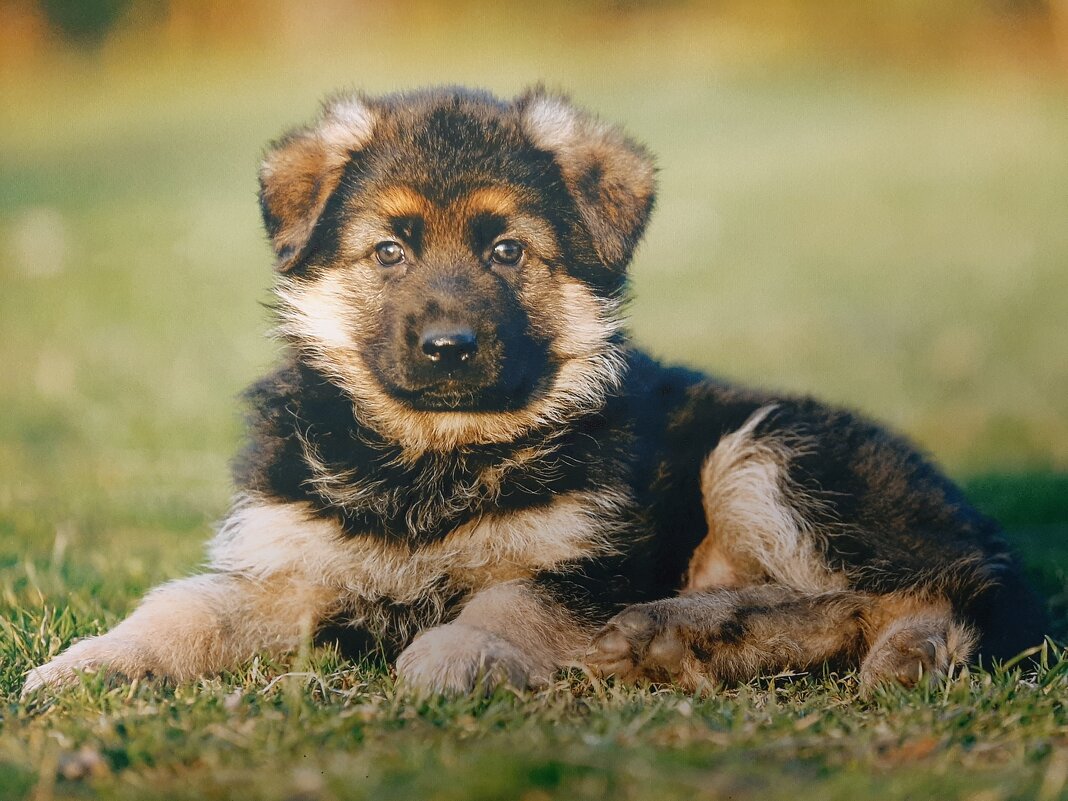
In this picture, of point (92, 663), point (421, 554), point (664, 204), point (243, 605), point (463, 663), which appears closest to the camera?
point (463, 663)

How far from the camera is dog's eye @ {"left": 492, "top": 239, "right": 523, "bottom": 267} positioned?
3.62m

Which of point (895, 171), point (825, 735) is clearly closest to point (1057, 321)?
point (895, 171)

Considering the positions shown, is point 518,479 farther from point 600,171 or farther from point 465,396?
point 600,171

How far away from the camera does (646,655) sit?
127 inches

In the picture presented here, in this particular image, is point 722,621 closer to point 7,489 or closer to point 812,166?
point 7,489

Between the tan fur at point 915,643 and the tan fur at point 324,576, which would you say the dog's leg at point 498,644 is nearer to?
the tan fur at point 324,576

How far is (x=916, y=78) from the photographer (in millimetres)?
13266

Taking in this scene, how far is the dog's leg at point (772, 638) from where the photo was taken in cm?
321

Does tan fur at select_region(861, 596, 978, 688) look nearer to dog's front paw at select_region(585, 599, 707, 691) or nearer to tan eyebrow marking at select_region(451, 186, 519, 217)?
dog's front paw at select_region(585, 599, 707, 691)

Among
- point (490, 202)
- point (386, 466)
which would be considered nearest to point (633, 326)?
point (490, 202)

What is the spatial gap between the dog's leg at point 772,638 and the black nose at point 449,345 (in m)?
0.83

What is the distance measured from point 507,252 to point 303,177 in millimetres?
682

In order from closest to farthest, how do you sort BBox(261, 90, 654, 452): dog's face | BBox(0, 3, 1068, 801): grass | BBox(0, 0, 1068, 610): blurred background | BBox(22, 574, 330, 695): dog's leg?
1. BBox(0, 3, 1068, 801): grass
2. BBox(22, 574, 330, 695): dog's leg
3. BBox(261, 90, 654, 452): dog's face
4. BBox(0, 0, 1068, 610): blurred background

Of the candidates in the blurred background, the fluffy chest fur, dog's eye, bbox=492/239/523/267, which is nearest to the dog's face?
dog's eye, bbox=492/239/523/267
